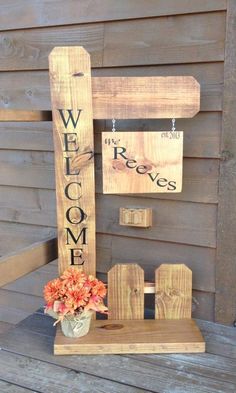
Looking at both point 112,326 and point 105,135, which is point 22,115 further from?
point 112,326

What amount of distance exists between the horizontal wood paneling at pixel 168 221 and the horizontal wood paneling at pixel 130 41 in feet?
1.79

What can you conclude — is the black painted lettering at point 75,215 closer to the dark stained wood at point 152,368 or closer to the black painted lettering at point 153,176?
the black painted lettering at point 153,176

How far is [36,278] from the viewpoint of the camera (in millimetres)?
2021

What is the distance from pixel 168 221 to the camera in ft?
5.56

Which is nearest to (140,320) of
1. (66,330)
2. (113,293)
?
(113,293)

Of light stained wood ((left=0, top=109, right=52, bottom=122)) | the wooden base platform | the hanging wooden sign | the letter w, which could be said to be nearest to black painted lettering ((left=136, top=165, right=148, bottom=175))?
the hanging wooden sign

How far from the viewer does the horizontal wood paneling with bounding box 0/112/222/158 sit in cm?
157

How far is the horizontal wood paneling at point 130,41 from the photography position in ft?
4.98

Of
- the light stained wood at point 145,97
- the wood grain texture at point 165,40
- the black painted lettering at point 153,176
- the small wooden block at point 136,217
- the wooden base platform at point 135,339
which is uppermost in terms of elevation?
the wood grain texture at point 165,40

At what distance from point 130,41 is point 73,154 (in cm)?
50

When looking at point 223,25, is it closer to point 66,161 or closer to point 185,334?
point 66,161

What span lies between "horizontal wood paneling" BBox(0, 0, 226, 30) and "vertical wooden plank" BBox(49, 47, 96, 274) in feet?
0.95

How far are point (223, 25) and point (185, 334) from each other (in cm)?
109

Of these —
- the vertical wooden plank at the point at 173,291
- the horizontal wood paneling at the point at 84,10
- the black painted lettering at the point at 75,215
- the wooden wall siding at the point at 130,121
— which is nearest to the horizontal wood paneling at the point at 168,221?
the wooden wall siding at the point at 130,121
